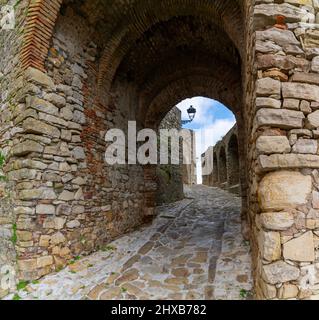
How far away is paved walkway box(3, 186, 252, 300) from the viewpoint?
9.84ft

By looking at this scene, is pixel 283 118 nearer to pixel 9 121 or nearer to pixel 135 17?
pixel 135 17

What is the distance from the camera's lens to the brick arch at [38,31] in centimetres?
346

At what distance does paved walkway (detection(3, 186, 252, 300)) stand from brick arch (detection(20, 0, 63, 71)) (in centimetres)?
295

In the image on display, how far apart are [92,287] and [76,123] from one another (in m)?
2.44

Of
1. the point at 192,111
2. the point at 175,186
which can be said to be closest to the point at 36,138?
the point at 192,111

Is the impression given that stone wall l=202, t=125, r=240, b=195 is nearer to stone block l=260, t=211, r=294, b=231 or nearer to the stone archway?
the stone archway

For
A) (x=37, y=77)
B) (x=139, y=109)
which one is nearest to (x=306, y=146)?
(x=37, y=77)

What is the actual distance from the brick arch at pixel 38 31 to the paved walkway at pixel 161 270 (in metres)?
2.95

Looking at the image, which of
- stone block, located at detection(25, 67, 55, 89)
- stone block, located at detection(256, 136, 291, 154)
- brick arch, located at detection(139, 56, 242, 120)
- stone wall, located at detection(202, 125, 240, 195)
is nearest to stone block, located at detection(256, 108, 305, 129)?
stone block, located at detection(256, 136, 291, 154)

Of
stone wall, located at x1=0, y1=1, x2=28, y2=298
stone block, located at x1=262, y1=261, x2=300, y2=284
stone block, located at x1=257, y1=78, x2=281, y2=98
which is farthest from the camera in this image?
stone wall, located at x1=0, y1=1, x2=28, y2=298

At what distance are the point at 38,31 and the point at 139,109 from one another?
3025 mm

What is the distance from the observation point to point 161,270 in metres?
3.66

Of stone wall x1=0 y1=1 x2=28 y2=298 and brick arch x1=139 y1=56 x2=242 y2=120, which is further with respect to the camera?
brick arch x1=139 y1=56 x2=242 y2=120

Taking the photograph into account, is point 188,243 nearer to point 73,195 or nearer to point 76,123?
point 73,195
